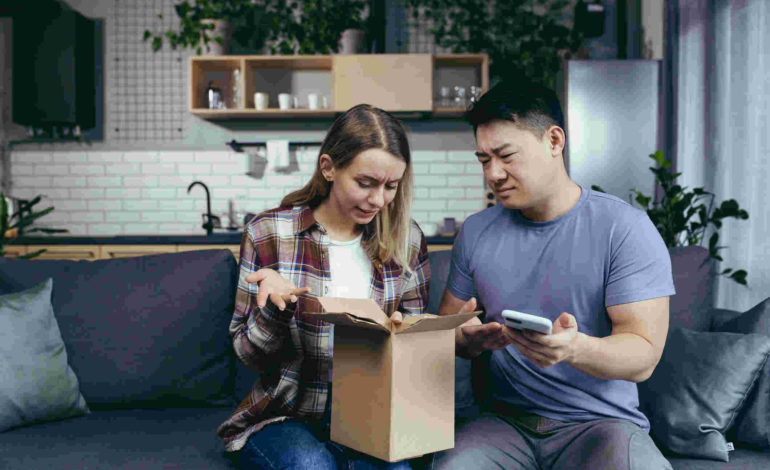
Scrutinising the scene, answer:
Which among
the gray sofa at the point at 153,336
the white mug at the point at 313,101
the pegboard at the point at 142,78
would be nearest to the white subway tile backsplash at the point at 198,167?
the pegboard at the point at 142,78

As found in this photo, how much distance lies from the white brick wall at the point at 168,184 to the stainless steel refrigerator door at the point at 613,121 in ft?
3.65

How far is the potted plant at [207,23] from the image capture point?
177 inches

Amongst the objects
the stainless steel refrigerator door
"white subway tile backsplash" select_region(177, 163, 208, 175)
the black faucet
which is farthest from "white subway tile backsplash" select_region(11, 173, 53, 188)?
the stainless steel refrigerator door

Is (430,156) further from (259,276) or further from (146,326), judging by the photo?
(259,276)

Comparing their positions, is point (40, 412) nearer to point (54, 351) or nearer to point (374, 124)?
point (54, 351)

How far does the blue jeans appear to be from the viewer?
53.9 inches

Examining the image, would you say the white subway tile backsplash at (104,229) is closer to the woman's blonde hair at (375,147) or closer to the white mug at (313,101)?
the white mug at (313,101)

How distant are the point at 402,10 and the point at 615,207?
11.9 ft

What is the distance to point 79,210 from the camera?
4805 mm

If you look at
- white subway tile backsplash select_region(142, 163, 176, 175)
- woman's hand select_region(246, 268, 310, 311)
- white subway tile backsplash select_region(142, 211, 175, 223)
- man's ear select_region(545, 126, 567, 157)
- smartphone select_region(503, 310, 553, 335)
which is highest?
white subway tile backsplash select_region(142, 163, 176, 175)

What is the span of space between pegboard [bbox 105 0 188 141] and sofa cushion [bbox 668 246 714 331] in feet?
12.6

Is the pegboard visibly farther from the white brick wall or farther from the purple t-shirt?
the purple t-shirt

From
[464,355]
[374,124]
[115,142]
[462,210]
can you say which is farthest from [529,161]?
[115,142]

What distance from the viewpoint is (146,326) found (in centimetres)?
188
